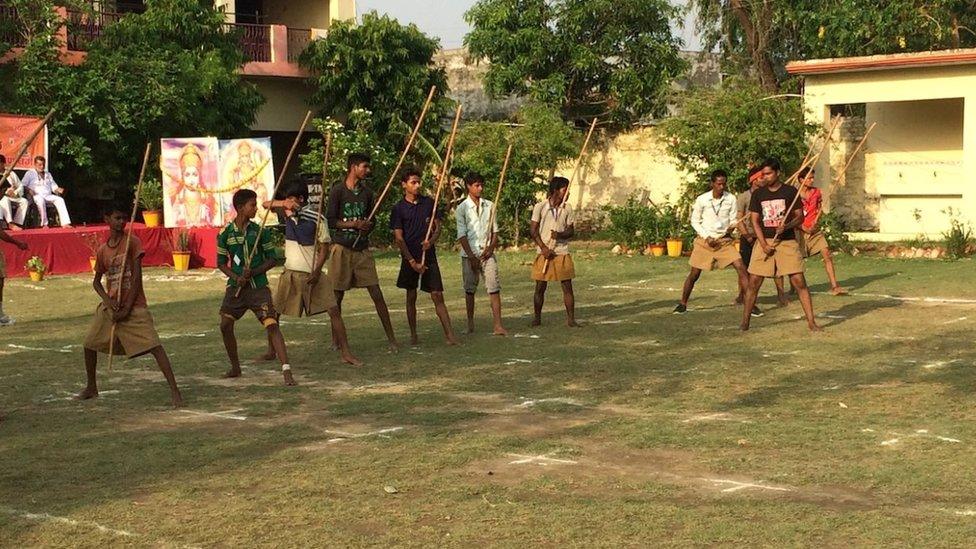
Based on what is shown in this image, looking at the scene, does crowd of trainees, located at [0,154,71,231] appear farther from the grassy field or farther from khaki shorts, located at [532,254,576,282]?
khaki shorts, located at [532,254,576,282]

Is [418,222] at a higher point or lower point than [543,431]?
higher

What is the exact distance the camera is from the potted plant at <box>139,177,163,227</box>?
22922 millimetres

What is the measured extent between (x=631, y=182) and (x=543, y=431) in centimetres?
1990

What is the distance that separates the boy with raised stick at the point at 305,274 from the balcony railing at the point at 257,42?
18857 millimetres

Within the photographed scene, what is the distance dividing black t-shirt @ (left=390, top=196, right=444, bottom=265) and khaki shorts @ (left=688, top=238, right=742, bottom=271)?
3.44 meters

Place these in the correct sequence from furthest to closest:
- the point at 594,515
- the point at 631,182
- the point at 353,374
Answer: the point at 631,182, the point at 353,374, the point at 594,515

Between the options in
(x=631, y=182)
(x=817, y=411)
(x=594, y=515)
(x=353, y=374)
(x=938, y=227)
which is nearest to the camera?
(x=594, y=515)

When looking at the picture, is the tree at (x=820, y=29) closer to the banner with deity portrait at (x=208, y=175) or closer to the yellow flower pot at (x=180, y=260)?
the banner with deity portrait at (x=208, y=175)

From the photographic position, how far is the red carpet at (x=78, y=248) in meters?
20.2

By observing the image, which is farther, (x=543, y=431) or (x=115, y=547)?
(x=543, y=431)

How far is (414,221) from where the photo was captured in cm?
1219

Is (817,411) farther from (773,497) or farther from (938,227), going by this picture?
(938,227)

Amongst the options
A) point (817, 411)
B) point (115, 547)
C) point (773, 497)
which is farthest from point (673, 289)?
point (115, 547)

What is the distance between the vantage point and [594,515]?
621cm
